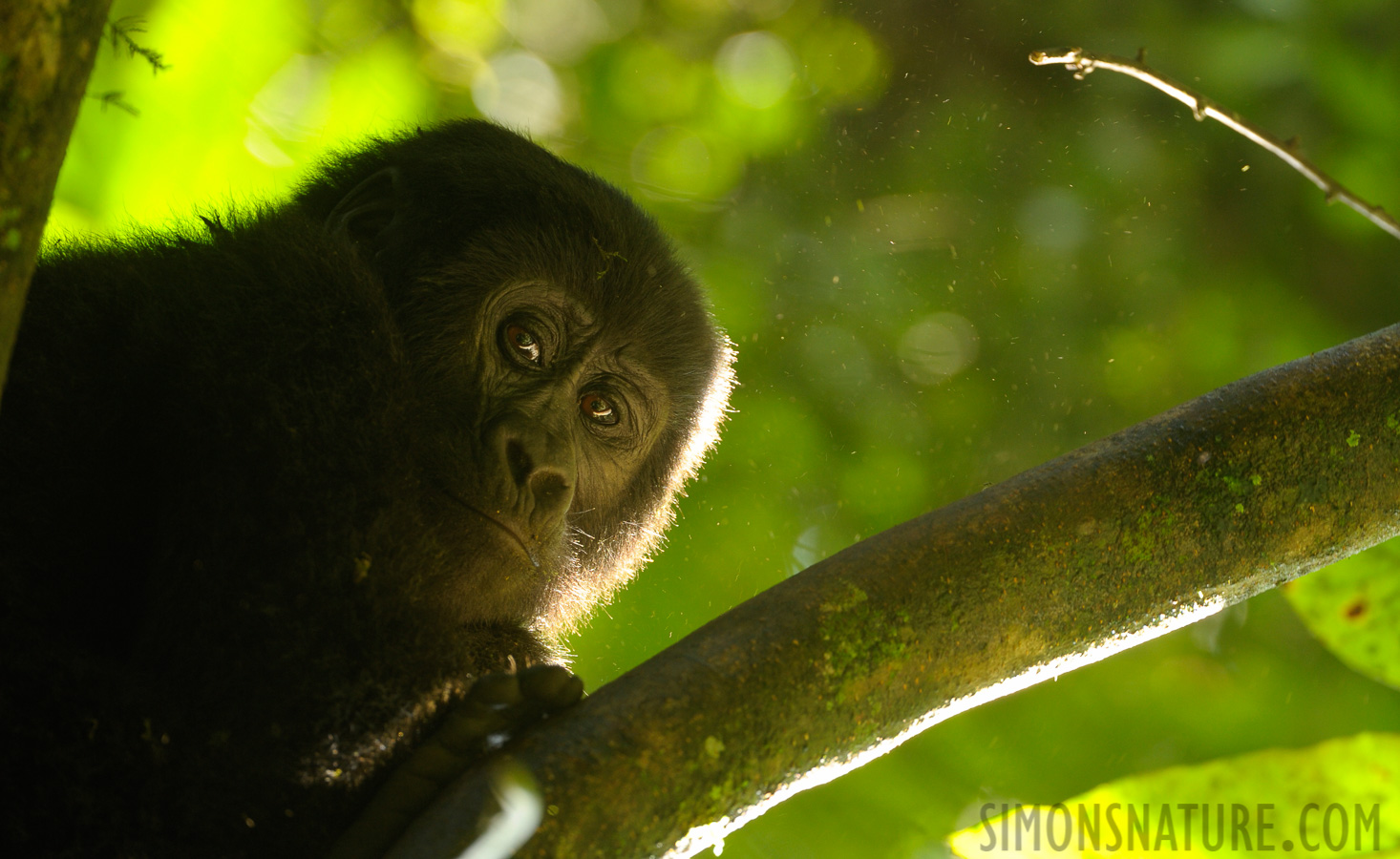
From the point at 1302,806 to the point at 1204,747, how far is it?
1.14 m

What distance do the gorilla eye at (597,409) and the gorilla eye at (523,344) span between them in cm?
24

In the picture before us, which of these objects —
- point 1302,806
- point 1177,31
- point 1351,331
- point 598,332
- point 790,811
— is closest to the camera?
point 598,332

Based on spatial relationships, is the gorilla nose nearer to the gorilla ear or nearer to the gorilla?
the gorilla

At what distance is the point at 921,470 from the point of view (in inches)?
172

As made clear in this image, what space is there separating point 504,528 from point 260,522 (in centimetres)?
57

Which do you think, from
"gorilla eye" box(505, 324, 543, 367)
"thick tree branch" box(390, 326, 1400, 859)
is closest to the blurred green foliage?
"gorilla eye" box(505, 324, 543, 367)

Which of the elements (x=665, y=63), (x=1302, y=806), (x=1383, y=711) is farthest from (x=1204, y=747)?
(x=665, y=63)

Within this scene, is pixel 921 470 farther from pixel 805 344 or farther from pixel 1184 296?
pixel 1184 296

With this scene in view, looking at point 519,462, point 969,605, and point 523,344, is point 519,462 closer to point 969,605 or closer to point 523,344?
point 523,344

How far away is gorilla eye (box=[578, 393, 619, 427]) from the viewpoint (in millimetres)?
2758

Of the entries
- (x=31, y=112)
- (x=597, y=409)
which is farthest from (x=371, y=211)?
(x=31, y=112)

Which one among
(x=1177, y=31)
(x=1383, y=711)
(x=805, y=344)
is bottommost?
(x=1383, y=711)

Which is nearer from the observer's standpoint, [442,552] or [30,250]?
[30,250]

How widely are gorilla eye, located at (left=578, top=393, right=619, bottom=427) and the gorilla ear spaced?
65 cm
